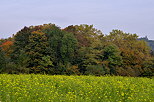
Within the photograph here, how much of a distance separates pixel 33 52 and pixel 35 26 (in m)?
9.72

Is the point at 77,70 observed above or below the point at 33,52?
below

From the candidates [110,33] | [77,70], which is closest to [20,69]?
[77,70]

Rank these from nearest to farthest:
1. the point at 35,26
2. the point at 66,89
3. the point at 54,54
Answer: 1. the point at 66,89
2. the point at 54,54
3. the point at 35,26

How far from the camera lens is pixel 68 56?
41125 mm

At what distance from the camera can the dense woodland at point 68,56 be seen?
3772 cm

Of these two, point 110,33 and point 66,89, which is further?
point 110,33

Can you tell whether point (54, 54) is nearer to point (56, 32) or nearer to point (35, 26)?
point (56, 32)

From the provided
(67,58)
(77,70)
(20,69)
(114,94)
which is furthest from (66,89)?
(67,58)

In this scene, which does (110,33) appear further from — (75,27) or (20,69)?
(20,69)

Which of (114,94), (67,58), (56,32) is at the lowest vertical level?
(114,94)

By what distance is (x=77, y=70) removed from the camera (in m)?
38.3

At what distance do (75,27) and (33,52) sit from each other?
1255cm

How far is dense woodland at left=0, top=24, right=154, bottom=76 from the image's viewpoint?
37.7 meters

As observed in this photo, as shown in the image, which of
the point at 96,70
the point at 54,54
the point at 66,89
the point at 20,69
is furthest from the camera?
the point at 54,54
